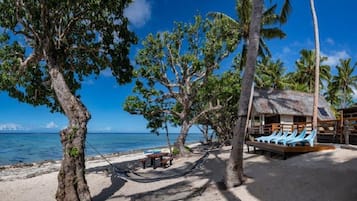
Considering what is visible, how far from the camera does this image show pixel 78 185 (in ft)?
19.7

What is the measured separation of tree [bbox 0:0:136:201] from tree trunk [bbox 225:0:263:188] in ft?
11.9

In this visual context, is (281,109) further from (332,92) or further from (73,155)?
(332,92)

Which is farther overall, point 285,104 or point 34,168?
point 285,104

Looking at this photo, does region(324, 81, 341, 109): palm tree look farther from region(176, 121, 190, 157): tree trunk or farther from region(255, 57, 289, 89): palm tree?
region(176, 121, 190, 157): tree trunk

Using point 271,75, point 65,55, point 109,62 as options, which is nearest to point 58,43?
point 65,55

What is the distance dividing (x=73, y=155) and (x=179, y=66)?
866 cm

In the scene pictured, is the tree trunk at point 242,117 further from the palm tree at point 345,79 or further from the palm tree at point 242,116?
the palm tree at point 345,79

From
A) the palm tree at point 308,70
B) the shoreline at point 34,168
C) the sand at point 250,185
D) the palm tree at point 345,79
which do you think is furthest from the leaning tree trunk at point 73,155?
the palm tree at point 345,79

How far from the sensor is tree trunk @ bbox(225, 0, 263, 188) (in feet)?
20.4

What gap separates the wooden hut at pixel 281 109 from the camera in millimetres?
17453

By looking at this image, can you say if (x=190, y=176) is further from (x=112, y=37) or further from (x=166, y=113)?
(x=166, y=113)

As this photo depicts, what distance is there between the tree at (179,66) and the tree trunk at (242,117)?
20.3ft

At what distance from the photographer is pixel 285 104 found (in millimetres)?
18250

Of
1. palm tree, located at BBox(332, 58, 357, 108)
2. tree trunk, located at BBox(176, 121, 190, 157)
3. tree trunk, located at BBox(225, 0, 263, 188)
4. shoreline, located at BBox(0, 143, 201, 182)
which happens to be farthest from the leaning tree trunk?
palm tree, located at BBox(332, 58, 357, 108)
